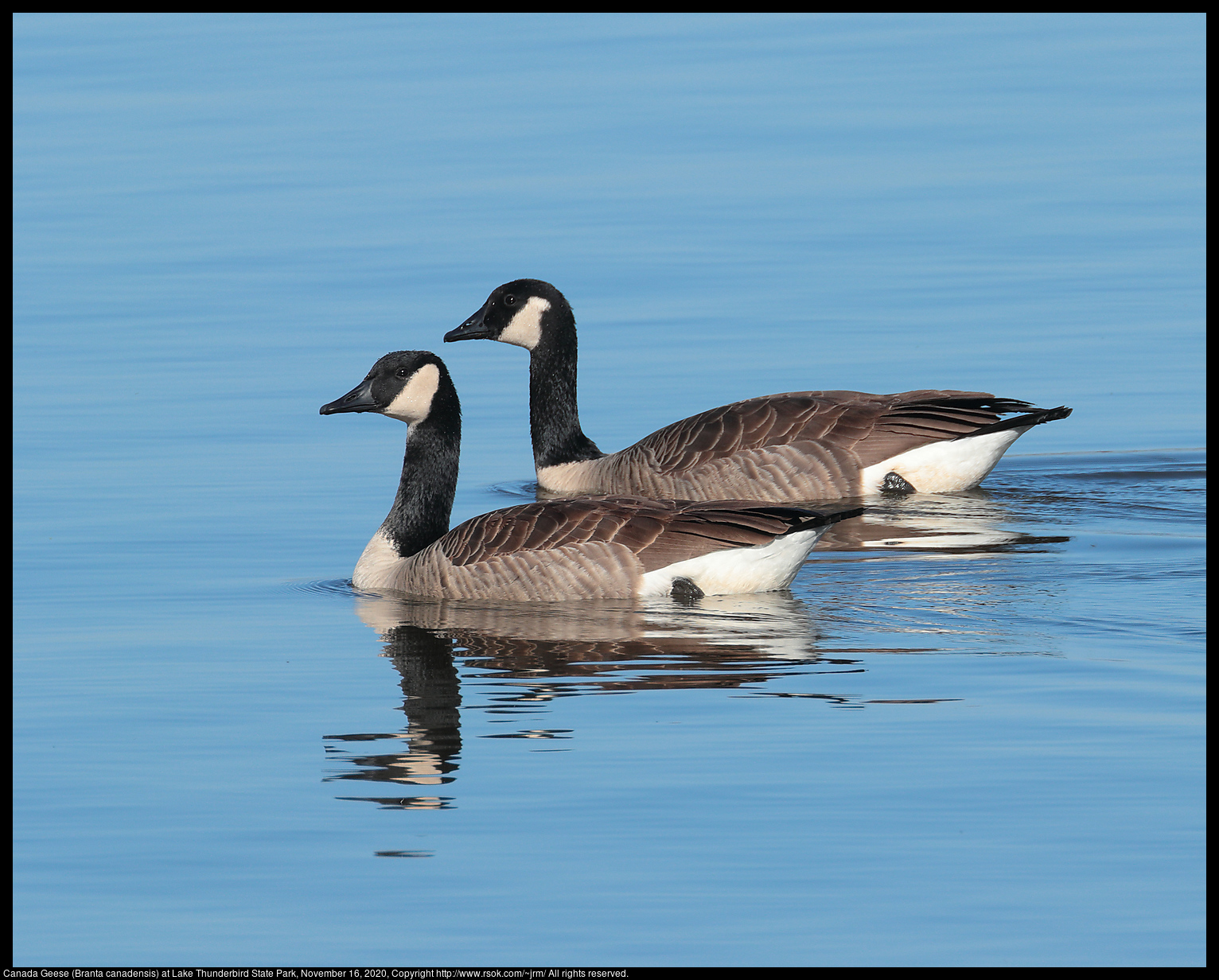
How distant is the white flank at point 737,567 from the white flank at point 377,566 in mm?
1794

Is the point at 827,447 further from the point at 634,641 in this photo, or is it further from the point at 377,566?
the point at 634,641

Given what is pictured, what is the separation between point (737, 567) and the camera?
1209cm

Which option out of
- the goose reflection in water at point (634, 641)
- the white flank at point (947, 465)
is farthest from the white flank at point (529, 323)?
the goose reflection in water at point (634, 641)

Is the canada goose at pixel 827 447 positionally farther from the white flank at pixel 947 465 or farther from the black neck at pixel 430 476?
the black neck at pixel 430 476

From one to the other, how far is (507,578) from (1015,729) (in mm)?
4123

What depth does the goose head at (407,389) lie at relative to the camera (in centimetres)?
1364

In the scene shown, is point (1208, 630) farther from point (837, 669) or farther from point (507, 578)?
point (507, 578)

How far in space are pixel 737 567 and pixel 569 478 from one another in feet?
17.7

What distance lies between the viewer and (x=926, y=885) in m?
7.17

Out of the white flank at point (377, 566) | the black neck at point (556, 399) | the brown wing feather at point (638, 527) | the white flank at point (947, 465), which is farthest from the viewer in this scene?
the black neck at point (556, 399)

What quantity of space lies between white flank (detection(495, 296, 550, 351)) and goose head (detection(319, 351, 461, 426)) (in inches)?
193

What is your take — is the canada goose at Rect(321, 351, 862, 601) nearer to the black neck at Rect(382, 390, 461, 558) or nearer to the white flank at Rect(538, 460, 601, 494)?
the black neck at Rect(382, 390, 461, 558)

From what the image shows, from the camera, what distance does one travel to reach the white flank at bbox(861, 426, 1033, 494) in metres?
16.0

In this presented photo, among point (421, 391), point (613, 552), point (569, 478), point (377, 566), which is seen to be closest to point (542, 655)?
point (613, 552)
